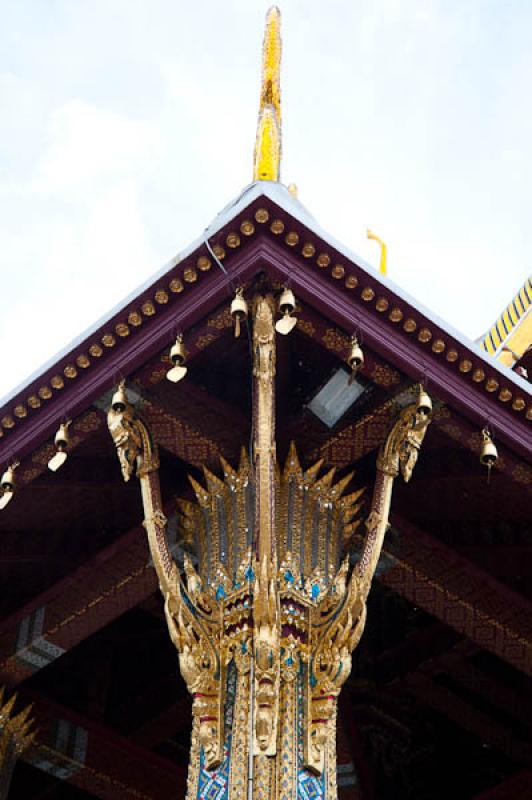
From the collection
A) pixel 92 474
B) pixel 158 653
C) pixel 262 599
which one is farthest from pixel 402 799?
pixel 262 599

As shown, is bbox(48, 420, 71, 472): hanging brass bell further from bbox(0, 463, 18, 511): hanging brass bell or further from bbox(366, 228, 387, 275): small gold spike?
bbox(366, 228, 387, 275): small gold spike

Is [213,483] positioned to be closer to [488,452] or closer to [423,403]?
[423,403]

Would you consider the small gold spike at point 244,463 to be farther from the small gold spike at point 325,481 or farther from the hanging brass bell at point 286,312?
the hanging brass bell at point 286,312

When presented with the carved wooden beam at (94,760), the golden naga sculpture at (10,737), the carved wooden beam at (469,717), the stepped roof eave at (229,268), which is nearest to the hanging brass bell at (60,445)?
the stepped roof eave at (229,268)

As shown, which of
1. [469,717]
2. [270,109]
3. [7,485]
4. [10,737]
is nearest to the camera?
[7,485]

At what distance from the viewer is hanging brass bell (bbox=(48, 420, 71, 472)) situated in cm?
836

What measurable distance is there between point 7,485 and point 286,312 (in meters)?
2.11

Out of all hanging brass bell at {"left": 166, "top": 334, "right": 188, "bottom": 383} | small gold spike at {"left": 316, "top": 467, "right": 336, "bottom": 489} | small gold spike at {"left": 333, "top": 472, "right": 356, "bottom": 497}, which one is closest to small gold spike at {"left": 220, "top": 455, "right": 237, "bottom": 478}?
small gold spike at {"left": 316, "top": 467, "right": 336, "bottom": 489}

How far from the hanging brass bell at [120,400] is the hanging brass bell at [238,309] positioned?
813 millimetres

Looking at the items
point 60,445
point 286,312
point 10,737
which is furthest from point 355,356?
point 10,737

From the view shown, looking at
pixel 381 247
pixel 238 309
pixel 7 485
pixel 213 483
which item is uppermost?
pixel 381 247

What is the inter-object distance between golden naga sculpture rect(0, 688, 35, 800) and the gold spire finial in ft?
13.6

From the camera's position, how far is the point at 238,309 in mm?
8023

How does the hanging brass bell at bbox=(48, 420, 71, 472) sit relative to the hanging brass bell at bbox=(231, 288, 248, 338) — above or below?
below
